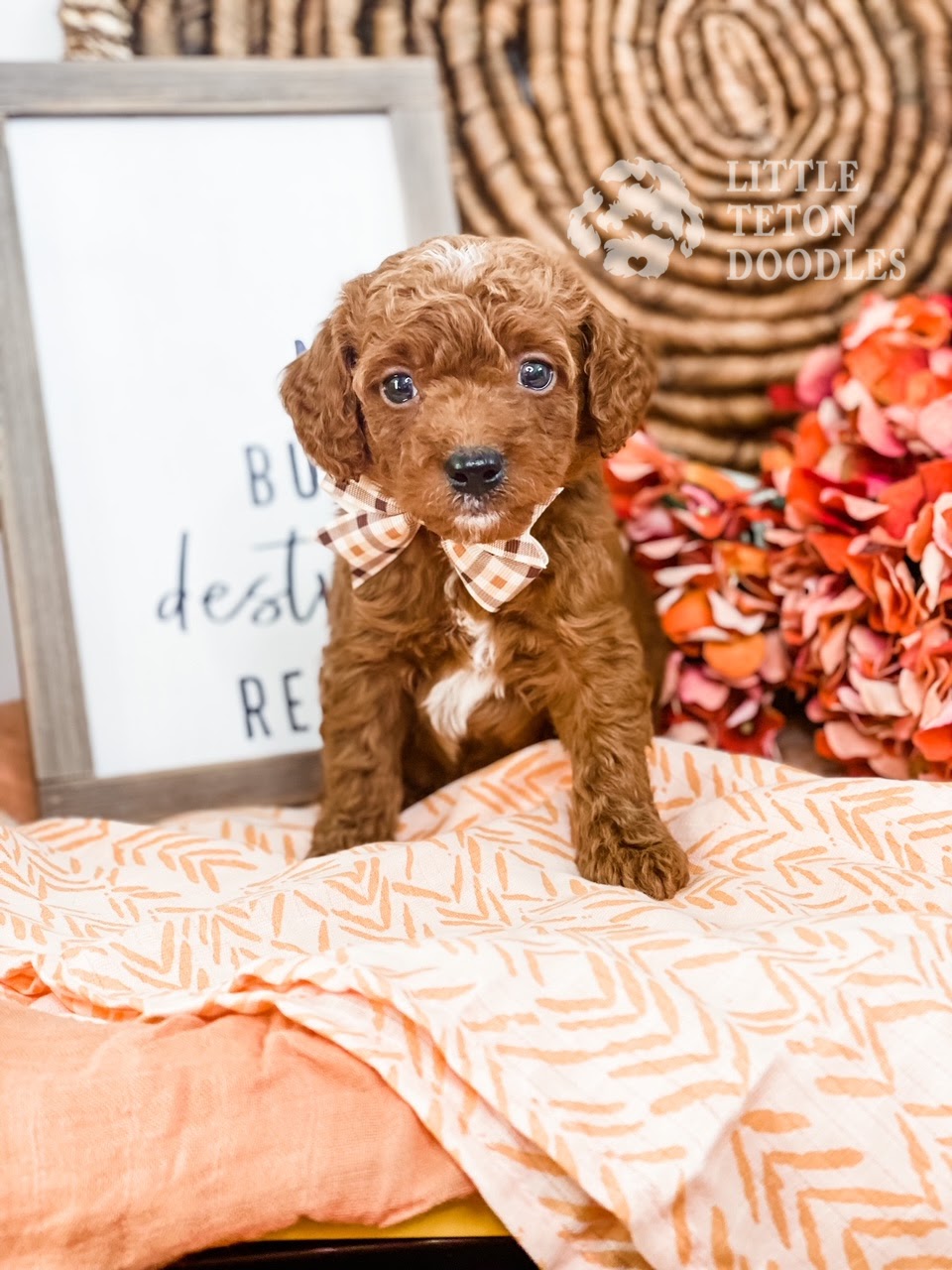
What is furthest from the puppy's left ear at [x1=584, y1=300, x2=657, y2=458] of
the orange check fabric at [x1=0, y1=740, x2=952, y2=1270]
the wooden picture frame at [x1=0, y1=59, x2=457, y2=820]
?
the wooden picture frame at [x1=0, y1=59, x2=457, y2=820]

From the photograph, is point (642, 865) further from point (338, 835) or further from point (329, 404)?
point (329, 404)

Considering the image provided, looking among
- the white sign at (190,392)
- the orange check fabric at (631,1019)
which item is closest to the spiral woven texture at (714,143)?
the white sign at (190,392)

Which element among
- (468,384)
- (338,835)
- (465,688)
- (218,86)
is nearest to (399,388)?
(468,384)

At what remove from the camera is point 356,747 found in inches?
74.5

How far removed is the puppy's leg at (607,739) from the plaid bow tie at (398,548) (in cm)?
12

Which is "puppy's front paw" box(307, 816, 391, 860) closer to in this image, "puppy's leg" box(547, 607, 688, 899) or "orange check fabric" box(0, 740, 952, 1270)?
"orange check fabric" box(0, 740, 952, 1270)

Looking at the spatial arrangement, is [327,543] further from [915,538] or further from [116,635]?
[915,538]

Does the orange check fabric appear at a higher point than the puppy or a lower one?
lower

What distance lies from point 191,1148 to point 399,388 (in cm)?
97

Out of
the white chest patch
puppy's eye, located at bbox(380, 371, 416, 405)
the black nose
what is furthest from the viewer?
the white chest patch

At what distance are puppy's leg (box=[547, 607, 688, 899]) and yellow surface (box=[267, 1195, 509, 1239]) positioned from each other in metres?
0.57

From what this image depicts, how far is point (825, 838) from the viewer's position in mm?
1732

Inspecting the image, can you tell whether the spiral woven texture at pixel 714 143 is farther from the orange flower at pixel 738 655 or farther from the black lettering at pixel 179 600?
the black lettering at pixel 179 600

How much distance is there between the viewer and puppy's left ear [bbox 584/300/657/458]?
164 cm
